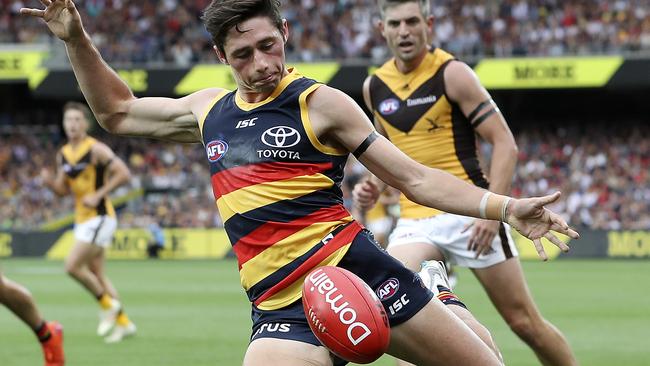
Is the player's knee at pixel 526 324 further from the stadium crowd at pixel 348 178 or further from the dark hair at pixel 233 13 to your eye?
the stadium crowd at pixel 348 178

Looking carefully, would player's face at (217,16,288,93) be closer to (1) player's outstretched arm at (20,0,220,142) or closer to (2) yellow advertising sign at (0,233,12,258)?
(1) player's outstretched arm at (20,0,220,142)

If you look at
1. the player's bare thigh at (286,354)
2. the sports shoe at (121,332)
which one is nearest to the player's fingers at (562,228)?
the player's bare thigh at (286,354)

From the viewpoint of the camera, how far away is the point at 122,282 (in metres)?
20.6

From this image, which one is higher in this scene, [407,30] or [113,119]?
[113,119]

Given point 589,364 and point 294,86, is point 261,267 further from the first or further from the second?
point 589,364

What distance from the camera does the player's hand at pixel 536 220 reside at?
427 cm

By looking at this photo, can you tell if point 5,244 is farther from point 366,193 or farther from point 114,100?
point 114,100

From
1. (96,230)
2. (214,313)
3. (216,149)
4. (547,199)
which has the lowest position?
(214,313)

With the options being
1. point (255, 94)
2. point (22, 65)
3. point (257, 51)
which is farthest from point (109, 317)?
point (22, 65)

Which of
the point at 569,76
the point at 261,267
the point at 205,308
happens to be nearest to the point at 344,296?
the point at 261,267

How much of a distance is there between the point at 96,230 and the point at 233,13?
868 cm

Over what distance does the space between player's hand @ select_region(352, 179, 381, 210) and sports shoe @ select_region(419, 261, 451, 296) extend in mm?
1476

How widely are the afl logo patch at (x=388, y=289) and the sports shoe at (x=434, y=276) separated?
0.77 m

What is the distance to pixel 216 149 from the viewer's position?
189 inches
